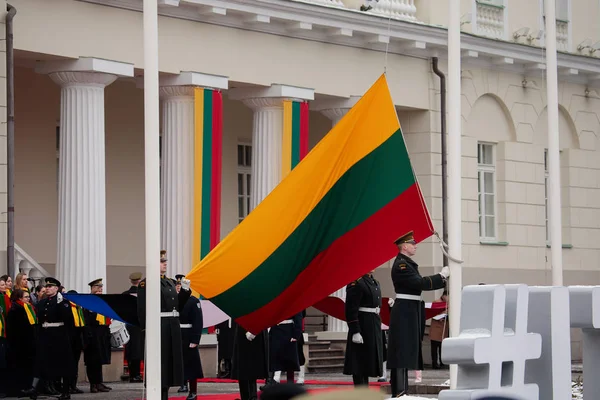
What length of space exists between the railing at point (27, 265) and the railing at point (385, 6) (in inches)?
290

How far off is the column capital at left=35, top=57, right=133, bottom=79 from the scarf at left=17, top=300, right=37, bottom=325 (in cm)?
501

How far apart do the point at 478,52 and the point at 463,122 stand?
142 centimetres

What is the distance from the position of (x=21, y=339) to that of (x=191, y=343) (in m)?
2.36

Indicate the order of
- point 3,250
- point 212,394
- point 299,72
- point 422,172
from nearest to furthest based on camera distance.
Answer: point 212,394
point 3,250
point 299,72
point 422,172

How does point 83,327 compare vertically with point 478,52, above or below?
below

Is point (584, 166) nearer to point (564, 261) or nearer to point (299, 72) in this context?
point (564, 261)

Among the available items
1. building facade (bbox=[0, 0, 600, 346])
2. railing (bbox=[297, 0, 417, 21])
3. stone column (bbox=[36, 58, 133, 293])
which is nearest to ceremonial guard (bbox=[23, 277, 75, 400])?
building facade (bbox=[0, 0, 600, 346])

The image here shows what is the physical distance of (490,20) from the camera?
3030cm

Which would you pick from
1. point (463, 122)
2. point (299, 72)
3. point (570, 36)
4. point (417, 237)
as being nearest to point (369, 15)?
point (299, 72)

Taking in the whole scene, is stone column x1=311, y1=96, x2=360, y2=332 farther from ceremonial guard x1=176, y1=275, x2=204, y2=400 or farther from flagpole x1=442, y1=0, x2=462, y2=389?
flagpole x1=442, y1=0, x2=462, y2=389

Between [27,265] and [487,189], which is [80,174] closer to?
[27,265]

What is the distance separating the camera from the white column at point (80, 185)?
879 inches

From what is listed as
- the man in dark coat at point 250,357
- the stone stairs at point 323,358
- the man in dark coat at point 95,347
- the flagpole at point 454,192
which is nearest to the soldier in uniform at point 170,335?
the man in dark coat at point 250,357

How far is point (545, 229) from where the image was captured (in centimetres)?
3180
